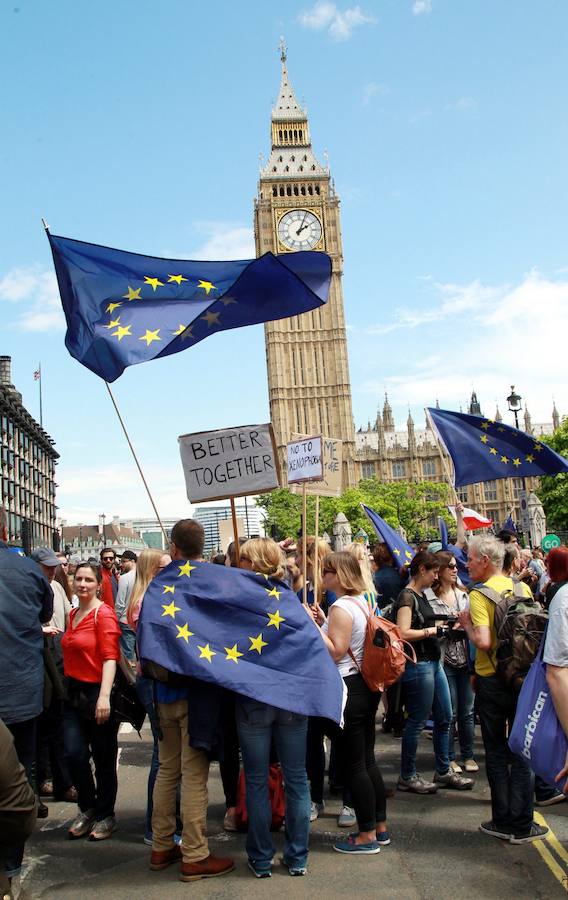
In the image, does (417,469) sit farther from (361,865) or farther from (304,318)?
(361,865)

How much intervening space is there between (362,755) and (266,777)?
0.72 meters

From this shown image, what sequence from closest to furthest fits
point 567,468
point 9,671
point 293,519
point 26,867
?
point 9,671 → point 26,867 → point 567,468 → point 293,519

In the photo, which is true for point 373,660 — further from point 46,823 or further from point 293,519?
point 293,519

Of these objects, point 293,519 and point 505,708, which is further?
point 293,519

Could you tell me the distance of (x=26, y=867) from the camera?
17.1ft

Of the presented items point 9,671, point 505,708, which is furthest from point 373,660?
point 9,671

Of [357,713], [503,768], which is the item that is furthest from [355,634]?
[503,768]

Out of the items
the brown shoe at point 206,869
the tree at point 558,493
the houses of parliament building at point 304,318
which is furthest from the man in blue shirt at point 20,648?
the houses of parliament building at point 304,318

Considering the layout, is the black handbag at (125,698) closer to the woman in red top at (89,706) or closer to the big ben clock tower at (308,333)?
the woman in red top at (89,706)

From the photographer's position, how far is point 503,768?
5.44 meters

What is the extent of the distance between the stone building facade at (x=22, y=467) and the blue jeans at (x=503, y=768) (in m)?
46.6

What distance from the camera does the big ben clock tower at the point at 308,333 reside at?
276ft

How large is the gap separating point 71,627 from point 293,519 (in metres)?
65.0

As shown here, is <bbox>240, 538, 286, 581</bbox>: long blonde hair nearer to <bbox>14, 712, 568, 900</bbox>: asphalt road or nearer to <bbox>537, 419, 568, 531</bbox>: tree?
<bbox>14, 712, 568, 900</bbox>: asphalt road
